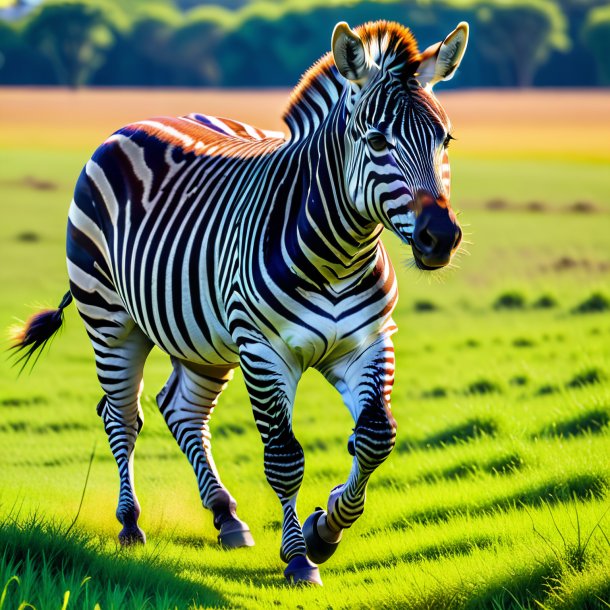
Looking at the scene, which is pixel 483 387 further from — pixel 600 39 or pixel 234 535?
pixel 600 39

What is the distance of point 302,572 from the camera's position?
527 centimetres

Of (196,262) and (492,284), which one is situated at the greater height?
(196,262)

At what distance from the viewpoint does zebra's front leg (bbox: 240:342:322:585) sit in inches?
203

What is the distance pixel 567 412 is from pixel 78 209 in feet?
12.8

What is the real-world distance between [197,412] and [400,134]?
291 cm

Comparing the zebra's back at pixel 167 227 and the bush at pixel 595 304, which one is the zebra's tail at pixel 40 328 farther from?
the bush at pixel 595 304

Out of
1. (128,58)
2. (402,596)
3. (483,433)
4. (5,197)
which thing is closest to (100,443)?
(483,433)

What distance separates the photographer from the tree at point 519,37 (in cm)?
5150

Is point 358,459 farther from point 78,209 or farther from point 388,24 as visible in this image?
point 78,209

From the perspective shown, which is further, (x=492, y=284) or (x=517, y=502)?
(x=492, y=284)

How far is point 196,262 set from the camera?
229 inches

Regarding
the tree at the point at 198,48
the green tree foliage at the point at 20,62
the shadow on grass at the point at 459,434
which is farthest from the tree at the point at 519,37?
the shadow on grass at the point at 459,434

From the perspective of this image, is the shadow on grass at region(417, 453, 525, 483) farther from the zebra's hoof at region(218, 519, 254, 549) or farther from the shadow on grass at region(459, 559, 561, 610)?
the shadow on grass at region(459, 559, 561, 610)

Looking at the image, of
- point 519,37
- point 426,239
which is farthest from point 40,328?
point 519,37
